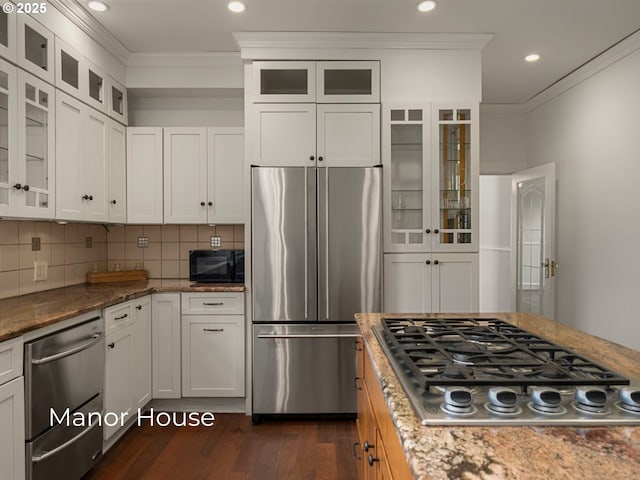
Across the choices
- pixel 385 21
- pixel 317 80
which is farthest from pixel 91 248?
pixel 385 21

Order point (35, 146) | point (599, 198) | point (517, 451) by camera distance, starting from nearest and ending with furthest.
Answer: point (517, 451), point (35, 146), point (599, 198)

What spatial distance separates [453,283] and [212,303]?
5.92 feet

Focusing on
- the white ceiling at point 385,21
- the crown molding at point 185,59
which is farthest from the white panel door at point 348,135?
the crown molding at point 185,59

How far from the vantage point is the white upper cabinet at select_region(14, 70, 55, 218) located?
2172 mm

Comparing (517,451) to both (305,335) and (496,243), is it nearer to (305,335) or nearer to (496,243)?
(305,335)

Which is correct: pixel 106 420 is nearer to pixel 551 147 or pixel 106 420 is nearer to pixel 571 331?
pixel 571 331

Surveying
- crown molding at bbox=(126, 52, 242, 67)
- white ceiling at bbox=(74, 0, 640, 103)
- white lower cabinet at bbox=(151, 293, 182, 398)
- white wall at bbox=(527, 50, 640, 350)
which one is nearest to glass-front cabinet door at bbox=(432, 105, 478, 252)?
white ceiling at bbox=(74, 0, 640, 103)

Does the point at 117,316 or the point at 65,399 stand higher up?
the point at 117,316

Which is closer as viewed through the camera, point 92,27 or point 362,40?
point 92,27

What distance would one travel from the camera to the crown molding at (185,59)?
132 inches

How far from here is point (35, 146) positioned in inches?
90.4

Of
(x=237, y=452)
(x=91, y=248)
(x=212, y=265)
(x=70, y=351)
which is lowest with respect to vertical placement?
(x=237, y=452)

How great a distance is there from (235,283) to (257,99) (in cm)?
144

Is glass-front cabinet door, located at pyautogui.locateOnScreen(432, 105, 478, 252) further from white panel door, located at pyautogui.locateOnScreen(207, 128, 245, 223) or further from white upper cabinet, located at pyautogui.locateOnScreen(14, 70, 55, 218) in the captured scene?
white upper cabinet, located at pyautogui.locateOnScreen(14, 70, 55, 218)
